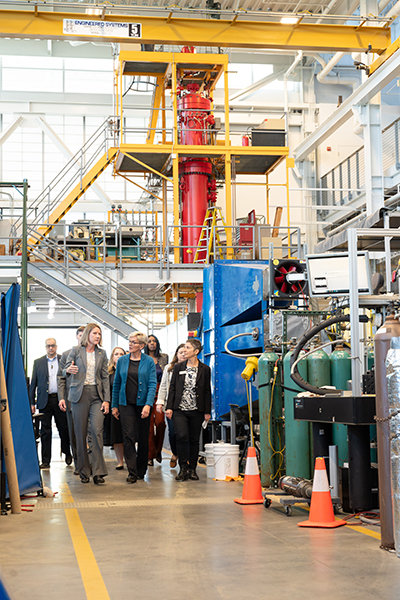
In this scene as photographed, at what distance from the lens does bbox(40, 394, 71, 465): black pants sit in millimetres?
11195

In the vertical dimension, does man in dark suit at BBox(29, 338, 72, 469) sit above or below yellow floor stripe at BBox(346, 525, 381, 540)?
above

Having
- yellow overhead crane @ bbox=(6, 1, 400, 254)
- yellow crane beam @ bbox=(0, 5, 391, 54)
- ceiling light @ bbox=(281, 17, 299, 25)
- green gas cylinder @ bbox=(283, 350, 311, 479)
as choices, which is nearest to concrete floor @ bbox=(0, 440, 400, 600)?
green gas cylinder @ bbox=(283, 350, 311, 479)

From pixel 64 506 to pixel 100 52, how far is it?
949 inches

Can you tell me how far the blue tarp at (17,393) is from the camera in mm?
7418

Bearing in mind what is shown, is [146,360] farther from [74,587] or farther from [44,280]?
[44,280]

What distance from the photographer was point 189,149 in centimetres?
1927

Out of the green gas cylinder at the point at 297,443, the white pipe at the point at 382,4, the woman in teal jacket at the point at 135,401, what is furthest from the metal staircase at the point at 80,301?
the white pipe at the point at 382,4

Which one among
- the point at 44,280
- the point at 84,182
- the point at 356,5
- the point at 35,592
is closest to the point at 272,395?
the point at 35,592

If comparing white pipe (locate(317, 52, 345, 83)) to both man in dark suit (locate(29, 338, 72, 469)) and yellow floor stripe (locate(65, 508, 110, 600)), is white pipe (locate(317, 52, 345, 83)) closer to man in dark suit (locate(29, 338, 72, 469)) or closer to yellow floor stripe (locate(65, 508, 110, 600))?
man in dark suit (locate(29, 338, 72, 469))

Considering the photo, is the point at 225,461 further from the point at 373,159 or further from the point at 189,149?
the point at 373,159

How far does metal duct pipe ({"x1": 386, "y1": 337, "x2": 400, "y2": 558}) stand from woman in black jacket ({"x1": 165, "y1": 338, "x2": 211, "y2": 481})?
15.0 ft

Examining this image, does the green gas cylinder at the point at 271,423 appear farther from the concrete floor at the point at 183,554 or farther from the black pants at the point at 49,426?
the black pants at the point at 49,426

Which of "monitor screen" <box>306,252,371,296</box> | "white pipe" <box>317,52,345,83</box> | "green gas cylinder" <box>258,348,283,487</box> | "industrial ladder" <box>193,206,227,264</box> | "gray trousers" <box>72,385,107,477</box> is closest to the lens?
"monitor screen" <box>306,252,371,296</box>

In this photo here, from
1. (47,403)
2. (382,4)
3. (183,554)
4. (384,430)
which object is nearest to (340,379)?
(384,430)
